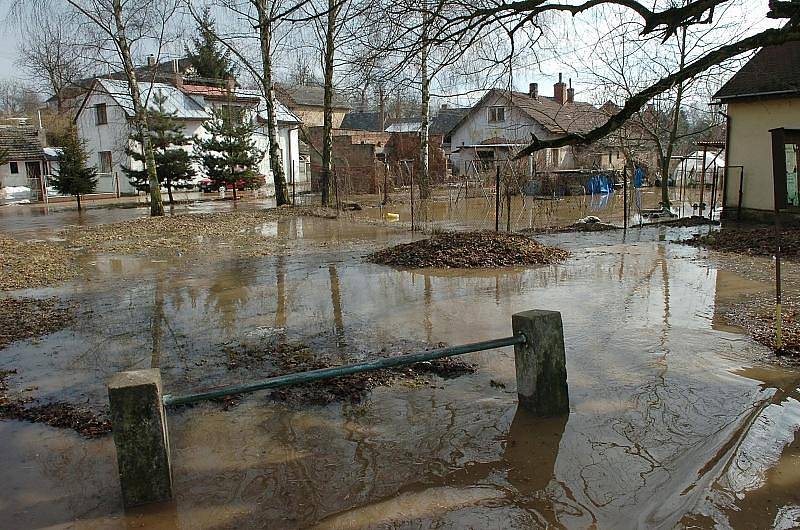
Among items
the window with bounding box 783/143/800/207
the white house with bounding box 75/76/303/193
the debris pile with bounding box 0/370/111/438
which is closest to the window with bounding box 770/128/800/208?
the window with bounding box 783/143/800/207

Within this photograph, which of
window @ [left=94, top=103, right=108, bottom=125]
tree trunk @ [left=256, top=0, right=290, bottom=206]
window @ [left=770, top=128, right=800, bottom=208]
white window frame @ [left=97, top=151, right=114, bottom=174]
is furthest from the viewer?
white window frame @ [left=97, top=151, right=114, bottom=174]

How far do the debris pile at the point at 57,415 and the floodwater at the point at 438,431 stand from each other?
0.10 m

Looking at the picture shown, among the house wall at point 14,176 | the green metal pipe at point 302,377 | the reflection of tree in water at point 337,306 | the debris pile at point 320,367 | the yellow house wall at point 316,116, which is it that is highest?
the yellow house wall at point 316,116

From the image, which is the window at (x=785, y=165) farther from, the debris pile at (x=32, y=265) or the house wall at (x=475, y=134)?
the house wall at (x=475, y=134)

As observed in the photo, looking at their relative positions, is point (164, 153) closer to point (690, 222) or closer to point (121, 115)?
point (121, 115)

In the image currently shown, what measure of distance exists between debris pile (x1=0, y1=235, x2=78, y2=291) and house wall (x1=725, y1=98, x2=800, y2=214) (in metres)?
17.9

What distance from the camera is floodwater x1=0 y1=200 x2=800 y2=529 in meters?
3.75

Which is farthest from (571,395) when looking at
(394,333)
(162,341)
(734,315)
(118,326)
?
(118,326)

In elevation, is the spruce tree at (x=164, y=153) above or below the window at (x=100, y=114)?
below

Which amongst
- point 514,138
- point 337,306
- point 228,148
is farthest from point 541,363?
point 514,138

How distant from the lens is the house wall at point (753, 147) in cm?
1792

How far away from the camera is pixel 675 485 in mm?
Result: 3926

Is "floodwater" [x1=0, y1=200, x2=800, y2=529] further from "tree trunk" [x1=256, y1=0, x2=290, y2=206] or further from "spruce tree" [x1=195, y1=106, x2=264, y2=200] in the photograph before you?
"spruce tree" [x1=195, y1=106, x2=264, y2=200]

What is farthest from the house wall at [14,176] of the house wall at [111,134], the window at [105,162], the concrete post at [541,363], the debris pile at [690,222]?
the concrete post at [541,363]
